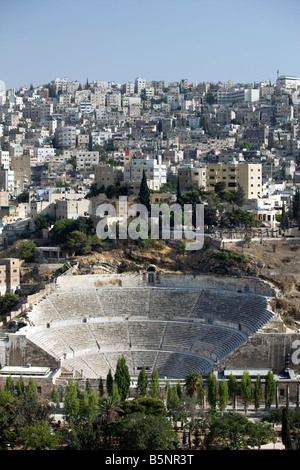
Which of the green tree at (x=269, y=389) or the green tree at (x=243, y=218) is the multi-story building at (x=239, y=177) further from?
the green tree at (x=269, y=389)

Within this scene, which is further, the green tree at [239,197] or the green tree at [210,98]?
the green tree at [210,98]

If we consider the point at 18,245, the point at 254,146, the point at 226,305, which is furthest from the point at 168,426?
the point at 254,146

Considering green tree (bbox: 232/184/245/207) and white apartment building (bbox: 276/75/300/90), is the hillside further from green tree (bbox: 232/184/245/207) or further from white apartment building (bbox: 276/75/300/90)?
white apartment building (bbox: 276/75/300/90)

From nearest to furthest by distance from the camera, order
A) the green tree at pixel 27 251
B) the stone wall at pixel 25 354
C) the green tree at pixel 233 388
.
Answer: the green tree at pixel 233 388
the stone wall at pixel 25 354
the green tree at pixel 27 251

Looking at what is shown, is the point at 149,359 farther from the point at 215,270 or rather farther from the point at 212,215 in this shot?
the point at 212,215

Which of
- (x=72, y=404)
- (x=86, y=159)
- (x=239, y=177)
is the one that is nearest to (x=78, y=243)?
(x=239, y=177)

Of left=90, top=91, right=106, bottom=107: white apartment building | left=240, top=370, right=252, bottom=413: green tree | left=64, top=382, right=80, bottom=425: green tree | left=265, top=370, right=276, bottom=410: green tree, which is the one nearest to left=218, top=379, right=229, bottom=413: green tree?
left=240, top=370, right=252, bottom=413: green tree

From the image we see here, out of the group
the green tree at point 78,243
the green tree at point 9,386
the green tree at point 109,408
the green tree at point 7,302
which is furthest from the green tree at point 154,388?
the green tree at point 78,243
